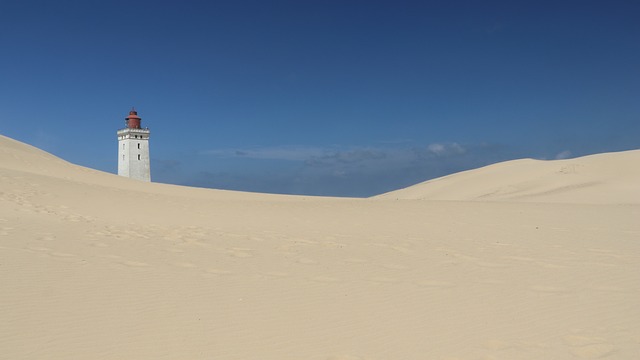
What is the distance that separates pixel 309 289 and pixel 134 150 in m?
57.4

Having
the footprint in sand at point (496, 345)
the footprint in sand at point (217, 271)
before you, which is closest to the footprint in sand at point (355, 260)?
the footprint in sand at point (217, 271)

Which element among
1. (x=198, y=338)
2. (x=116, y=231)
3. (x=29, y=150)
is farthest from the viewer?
(x=29, y=150)

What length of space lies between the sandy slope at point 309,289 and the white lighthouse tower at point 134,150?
47.9m

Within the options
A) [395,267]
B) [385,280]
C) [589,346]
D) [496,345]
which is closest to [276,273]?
[385,280]

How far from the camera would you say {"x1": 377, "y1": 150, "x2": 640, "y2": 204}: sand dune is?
24.6m

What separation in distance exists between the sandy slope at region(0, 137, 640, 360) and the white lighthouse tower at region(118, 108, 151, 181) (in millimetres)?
47944

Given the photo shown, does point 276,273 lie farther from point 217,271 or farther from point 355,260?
point 355,260

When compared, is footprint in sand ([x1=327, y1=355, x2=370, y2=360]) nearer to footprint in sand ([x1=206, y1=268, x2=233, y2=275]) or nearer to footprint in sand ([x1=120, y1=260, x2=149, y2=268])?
footprint in sand ([x1=206, y1=268, x2=233, y2=275])

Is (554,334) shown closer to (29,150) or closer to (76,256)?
(76,256)

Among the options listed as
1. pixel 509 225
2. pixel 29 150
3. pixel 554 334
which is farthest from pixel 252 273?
pixel 29 150

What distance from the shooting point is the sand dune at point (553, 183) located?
2461 centimetres

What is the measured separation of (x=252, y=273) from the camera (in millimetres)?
7535

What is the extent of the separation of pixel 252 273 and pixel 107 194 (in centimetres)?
1233

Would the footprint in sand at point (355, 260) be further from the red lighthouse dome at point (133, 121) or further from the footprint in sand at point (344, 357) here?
the red lighthouse dome at point (133, 121)
